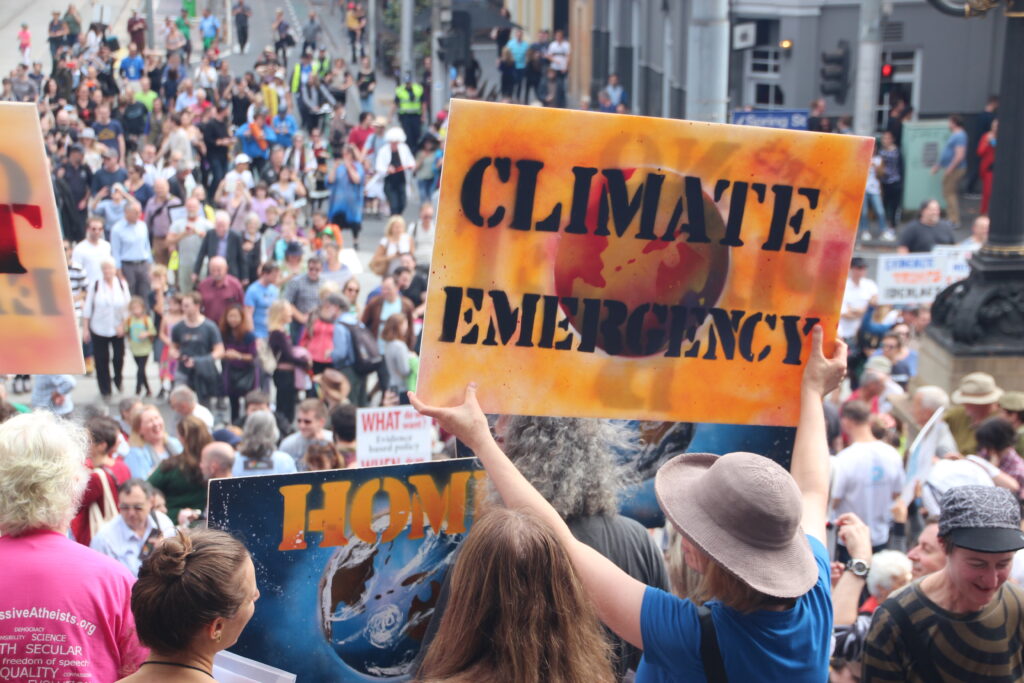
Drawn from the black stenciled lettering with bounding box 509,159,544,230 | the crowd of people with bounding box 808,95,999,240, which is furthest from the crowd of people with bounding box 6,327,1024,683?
the crowd of people with bounding box 808,95,999,240

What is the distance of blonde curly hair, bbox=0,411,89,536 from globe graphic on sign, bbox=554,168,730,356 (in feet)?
4.22

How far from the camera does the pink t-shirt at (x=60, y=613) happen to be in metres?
2.97

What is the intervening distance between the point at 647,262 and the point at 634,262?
3cm

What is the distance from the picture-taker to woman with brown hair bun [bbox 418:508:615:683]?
7.48ft

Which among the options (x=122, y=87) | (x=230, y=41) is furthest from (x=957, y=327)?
(x=230, y=41)

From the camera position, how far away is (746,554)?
2.64 metres

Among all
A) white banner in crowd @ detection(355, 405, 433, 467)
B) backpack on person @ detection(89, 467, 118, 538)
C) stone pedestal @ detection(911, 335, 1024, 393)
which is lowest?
stone pedestal @ detection(911, 335, 1024, 393)

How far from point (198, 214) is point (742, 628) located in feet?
38.9

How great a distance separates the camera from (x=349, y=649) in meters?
3.46

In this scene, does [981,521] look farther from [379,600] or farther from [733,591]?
[379,600]

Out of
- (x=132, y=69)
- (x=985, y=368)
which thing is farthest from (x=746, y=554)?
(x=132, y=69)

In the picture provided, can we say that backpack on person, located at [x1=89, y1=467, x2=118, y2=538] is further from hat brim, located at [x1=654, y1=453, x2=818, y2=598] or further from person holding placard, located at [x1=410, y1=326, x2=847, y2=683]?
hat brim, located at [x1=654, y1=453, x2=818, y2=598]

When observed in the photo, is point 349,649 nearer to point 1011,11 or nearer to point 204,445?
point 204,445

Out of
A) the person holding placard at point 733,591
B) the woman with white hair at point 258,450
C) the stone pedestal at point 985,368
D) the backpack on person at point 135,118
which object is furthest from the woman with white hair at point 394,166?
the person holding placard at point 733,591
